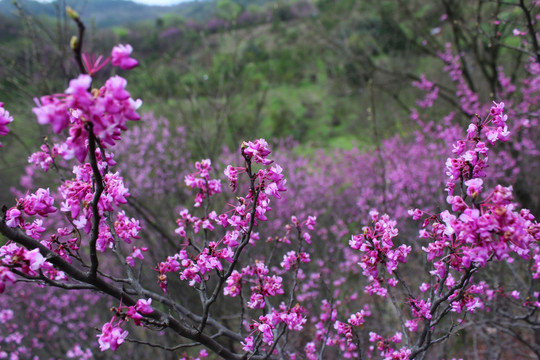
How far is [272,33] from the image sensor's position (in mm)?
19609

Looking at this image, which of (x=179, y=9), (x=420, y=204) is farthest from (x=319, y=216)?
(x=179, y=9)

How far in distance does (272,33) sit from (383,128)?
1112 centimetres

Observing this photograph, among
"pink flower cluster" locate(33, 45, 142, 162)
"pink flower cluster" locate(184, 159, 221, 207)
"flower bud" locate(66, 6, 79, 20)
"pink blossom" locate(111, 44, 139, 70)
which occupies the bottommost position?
"pink flower cluster" locate(33, 45, 142, 162)

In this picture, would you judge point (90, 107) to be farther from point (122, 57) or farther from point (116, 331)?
point (116, 331)

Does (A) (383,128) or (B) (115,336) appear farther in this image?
(A) (383,128)

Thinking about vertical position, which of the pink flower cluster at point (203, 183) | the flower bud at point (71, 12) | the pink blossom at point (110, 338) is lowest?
the pink blossom at point (110, 338)

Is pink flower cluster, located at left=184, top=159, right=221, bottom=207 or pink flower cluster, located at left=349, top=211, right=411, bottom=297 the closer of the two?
pink flower cluster, located at left=349, top=211, right=411, bottom=297

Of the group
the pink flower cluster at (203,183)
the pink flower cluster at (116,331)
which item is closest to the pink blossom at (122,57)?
the pink flower cluster at (116,331)

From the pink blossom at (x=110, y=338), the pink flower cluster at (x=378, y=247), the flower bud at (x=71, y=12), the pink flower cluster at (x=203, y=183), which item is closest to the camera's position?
the flower bud at (x=71, y=12)

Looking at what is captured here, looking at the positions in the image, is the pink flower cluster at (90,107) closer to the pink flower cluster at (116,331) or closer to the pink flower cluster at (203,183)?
the pink flower cluster at (116,331)

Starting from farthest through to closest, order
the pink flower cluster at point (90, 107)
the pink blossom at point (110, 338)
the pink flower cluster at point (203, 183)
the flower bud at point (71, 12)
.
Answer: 1. the pink flower cluster at point (203, 183)
2. the pink blossom at point (110, 338)
3. the pink flower cluster at point (90, 107)
4. the flower bud at point (71, 12)

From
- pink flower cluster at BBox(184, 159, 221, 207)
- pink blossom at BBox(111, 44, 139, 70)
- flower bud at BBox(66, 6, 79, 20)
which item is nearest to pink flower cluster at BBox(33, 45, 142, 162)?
pink blossom at BBox(111, 44, 139, 70)

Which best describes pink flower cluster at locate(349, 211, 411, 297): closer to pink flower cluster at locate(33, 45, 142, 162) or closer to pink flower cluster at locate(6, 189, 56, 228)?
pink flower cluster at locate(33, 45, 142, 162)

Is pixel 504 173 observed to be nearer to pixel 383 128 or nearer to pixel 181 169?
pixel 383 128
